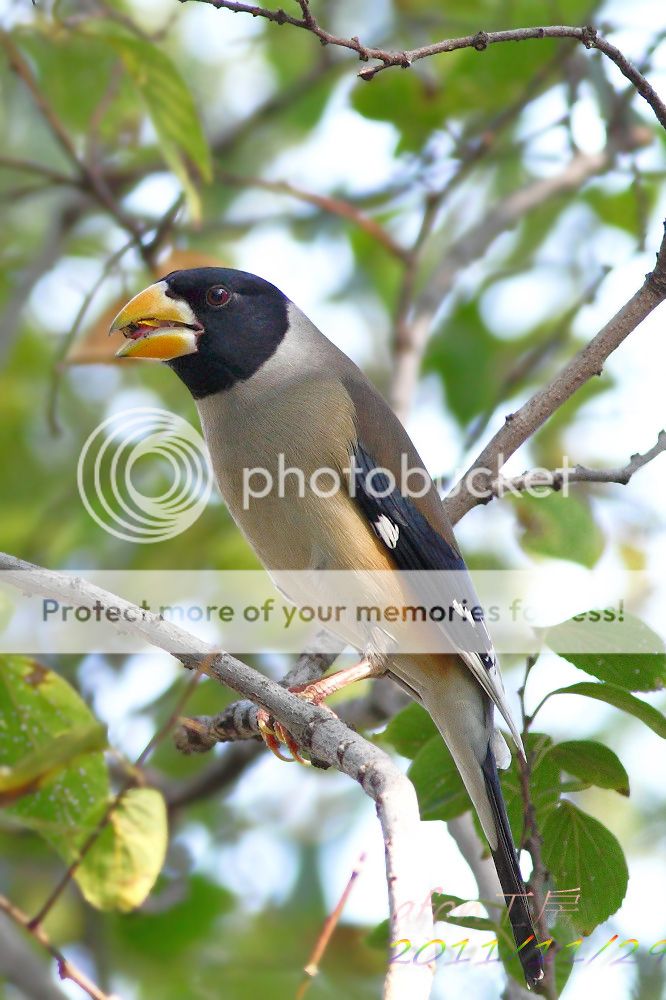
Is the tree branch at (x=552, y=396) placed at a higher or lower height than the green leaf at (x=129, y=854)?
higher

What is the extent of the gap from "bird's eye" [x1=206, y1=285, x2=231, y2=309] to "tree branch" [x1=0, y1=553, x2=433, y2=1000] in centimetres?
159

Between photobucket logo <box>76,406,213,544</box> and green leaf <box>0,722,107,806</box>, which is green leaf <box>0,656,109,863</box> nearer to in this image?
green leaf <box>0,722,107,806</box>

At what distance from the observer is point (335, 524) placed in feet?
11.7

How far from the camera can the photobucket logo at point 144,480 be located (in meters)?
5.09

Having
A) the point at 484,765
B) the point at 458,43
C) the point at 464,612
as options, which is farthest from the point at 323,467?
the point at 458,43

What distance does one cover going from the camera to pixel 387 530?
3691 mm

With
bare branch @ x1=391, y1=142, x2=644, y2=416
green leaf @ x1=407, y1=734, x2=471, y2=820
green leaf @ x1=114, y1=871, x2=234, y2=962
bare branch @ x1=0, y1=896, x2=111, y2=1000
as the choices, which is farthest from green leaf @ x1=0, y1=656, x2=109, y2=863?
bare branch @ x1=391, y1=142, x2=644, y2=416

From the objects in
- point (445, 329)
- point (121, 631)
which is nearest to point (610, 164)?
point (445, 329)

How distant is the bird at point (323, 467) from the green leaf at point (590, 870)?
0.51m

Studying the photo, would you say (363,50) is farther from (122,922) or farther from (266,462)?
(122,922)

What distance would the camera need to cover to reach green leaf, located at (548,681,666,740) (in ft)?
8.22

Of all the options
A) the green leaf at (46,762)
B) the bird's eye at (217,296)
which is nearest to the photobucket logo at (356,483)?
the bird's eye at (217,296)

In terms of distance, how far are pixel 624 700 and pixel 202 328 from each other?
2.08 m

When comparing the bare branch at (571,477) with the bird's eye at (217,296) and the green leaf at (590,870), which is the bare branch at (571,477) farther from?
the bird's eye at (217,296)
